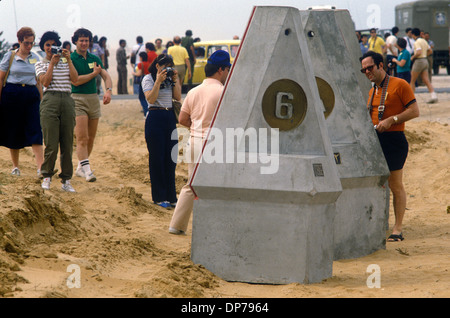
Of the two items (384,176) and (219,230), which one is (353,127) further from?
(219,230)

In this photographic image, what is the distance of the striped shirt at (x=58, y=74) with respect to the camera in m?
8.31

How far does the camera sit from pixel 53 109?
8.26m

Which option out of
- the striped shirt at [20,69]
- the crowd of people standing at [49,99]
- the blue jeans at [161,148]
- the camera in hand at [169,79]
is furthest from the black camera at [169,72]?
the striped shirt at [20,69]

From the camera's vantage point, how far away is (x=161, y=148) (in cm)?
880

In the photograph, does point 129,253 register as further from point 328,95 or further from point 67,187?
point 67,187

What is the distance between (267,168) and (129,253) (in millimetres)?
1730

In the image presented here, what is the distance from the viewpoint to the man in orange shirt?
7.11 m

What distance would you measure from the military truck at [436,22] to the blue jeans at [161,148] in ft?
70.2

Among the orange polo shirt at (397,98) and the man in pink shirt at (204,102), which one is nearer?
the man in pink shirt at (204,102)

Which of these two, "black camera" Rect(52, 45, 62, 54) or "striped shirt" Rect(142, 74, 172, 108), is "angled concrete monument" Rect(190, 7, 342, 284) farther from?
"black camera" Rect(52, 45, 62, 54)

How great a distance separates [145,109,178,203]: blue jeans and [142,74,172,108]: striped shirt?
93 millimetres

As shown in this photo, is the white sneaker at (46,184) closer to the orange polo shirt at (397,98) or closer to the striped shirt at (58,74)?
the striped shirt at (58,74)

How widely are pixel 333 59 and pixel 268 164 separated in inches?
71.9
